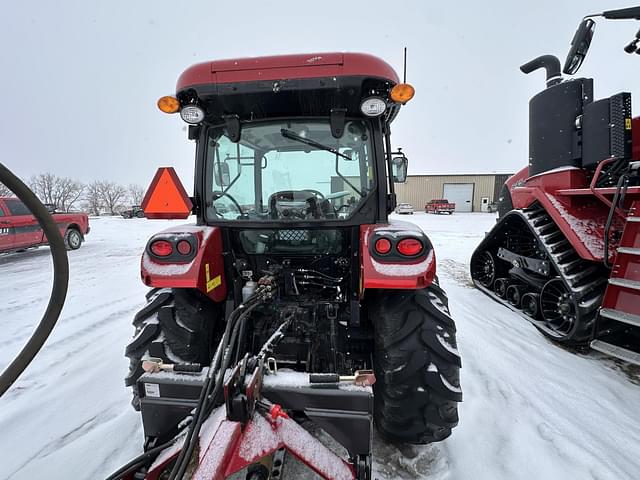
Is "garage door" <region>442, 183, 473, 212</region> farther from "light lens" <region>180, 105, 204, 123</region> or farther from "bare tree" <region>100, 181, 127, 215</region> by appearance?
"bare tree" <region>100, 181, 127, 215</region>

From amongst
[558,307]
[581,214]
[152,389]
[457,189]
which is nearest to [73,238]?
[152,389]

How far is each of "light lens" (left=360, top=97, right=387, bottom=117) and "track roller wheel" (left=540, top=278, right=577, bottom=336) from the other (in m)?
2.57

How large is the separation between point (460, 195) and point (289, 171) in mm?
37573

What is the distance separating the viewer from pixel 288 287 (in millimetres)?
2271

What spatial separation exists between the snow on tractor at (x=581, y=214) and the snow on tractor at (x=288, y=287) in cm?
186

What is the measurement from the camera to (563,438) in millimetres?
2031

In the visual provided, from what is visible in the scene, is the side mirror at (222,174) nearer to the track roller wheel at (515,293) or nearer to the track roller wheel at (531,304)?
the track roller wheel at (531,304)

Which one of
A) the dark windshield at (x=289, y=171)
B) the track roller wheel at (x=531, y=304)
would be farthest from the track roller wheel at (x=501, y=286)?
the dark windshield at (x=289, y=171)

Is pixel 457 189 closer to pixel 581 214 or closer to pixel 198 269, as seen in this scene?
pixel 581 214

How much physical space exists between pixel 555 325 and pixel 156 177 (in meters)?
4.00

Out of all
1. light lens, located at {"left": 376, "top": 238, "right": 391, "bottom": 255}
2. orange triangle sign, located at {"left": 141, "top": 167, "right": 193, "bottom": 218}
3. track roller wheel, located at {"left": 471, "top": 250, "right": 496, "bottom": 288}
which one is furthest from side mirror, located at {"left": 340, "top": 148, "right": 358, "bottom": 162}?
track roller wheel, located at {"left": 471, "top": 250, "right": 496, "bottom": 288}

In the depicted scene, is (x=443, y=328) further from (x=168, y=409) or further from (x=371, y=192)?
(x=168, y=409)

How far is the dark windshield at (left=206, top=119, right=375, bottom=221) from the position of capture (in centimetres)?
209

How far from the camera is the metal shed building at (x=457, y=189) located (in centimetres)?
3522
